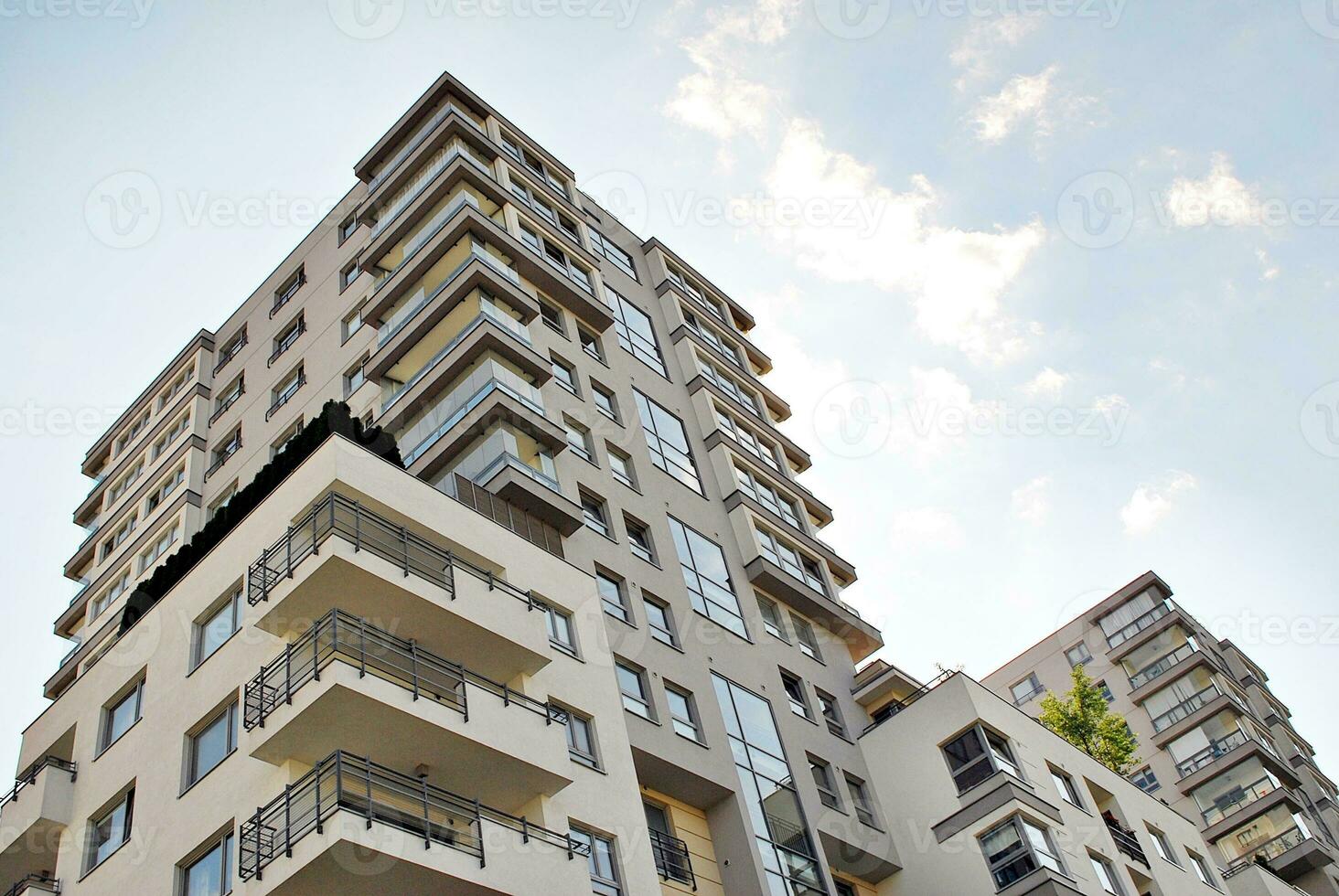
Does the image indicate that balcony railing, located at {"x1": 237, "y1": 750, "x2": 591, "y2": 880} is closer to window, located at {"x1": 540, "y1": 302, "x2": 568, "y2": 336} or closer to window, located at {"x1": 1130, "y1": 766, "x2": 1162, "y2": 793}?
window, located at {"x1": 540, "y1": 302, "x2": 568, "y2": 336}

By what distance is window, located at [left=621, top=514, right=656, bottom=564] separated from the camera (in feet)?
113

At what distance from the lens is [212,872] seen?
2141cm

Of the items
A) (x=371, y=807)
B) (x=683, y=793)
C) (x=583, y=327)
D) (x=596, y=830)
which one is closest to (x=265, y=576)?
(x=371, y=807)

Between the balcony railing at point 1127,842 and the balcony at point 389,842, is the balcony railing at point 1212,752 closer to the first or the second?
the balcony railing at point 1127,842

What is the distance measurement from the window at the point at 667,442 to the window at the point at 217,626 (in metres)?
15.5

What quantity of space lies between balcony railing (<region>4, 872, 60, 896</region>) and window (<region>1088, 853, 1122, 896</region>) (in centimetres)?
2512

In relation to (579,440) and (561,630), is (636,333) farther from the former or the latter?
(561,630)

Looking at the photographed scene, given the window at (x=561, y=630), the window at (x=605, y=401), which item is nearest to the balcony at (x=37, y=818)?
the window at (x=561, y=630)

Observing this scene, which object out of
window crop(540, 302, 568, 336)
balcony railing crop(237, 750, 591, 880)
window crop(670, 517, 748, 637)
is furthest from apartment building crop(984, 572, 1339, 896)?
balcony railing crop(237, 750, 591, 880)

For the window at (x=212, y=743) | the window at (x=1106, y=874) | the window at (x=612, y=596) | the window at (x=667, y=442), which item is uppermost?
the window at (x=667, y=442)

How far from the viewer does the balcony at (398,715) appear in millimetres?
21000

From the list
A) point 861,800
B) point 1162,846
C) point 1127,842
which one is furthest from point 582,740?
point 1162,846

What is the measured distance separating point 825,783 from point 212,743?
668 inches

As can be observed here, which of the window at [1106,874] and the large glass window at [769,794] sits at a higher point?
the large glass window at [769,794]
